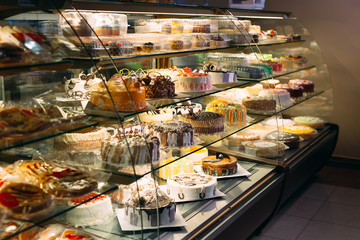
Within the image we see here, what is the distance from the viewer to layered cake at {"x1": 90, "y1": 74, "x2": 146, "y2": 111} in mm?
2721

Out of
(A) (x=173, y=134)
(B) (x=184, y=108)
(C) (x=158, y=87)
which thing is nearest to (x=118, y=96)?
(C) (x=158, y=87)

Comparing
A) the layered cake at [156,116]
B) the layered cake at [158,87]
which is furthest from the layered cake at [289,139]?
the layered cake at [158,87]

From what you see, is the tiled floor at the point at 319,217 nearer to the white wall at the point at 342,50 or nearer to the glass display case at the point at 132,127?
the glass display case at the point at 132,127

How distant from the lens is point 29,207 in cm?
219

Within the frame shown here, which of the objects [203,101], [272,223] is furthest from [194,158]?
[272,223]

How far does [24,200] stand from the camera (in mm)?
2211

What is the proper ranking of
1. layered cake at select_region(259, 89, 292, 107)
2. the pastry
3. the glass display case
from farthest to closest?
layered cake at select_region(259, 89, 292, 107) → the glass display case → the pastry

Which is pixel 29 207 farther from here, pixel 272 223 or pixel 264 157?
pixel 272 223

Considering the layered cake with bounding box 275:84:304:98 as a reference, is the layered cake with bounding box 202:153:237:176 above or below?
below

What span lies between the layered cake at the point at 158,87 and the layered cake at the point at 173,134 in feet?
0.91

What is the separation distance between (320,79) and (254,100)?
2060mm

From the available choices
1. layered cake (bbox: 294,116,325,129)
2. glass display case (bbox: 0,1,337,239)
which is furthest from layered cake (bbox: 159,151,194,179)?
layered cake (bbox: 294,116,325,129)

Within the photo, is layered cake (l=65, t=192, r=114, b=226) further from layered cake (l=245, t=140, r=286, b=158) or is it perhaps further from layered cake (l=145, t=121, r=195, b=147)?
layered cake (l=245, t=140, r=286, b=158)

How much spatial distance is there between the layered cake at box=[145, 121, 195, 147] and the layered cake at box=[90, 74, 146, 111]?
1.55 ft
